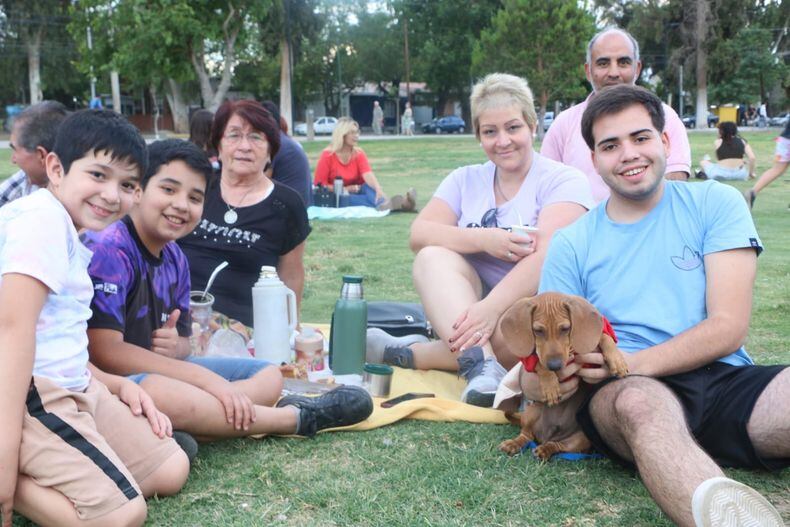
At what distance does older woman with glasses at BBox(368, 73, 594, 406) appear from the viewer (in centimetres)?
402

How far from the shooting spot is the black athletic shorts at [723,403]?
286cm

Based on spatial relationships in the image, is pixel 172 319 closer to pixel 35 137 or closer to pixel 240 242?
pixel 240 242

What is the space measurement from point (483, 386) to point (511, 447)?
0.66m

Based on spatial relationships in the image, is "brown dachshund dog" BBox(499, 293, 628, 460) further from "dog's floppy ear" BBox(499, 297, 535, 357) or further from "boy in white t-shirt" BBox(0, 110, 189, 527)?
"boy in white t-shirt" BBox(0, 110, 189, 527)

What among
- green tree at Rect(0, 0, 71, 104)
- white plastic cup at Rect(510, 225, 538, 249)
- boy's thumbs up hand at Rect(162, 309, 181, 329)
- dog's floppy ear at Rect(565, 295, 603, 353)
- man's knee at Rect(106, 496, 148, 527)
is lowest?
man's knee at Rect(106, 496, 148, 527)

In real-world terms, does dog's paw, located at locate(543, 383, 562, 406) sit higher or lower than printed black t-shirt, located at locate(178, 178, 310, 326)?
lower

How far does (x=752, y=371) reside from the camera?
9.59 ft

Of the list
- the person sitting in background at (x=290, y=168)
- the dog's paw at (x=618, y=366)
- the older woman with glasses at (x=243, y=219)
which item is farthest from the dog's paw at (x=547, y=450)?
the person sitting in background at (x=290, y=168)

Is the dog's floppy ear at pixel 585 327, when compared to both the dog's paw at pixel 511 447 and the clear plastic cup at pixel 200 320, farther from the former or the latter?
A: the clear plastic cup at pixel 200 320

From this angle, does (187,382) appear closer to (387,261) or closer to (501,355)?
(501,355)

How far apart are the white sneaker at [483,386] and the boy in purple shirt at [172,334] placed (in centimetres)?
56

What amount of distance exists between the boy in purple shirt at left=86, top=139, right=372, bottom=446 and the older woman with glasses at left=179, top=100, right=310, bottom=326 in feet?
2.91

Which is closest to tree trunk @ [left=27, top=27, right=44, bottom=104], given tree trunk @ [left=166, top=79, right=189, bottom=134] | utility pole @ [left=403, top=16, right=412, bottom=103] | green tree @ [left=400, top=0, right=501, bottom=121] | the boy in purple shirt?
tree trunk @ [left=166, top=79, right=189, bottom=134]

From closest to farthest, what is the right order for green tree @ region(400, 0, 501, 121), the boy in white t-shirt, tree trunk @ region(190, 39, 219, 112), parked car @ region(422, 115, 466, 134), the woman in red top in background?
the boy in white t-shirt < the woman in red top in background < tree trunk @ region(190, 39, 219, 112) < green tree @ region(400, 0, 501, 121) < parked car @ region(422, 115, 466, 134)
